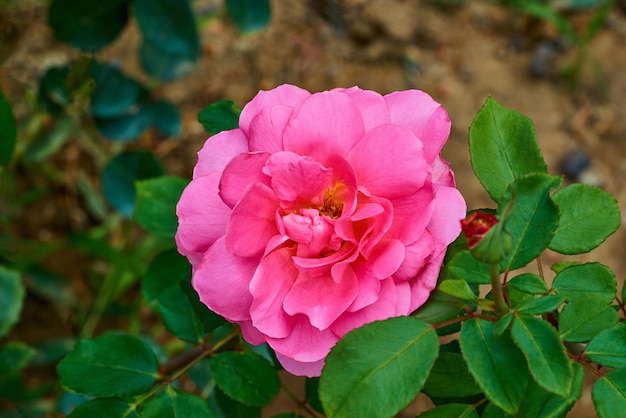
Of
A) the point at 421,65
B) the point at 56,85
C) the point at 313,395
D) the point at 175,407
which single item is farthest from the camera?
the point at 421,65

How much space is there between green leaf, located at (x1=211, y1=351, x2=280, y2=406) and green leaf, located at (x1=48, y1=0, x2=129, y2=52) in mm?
747

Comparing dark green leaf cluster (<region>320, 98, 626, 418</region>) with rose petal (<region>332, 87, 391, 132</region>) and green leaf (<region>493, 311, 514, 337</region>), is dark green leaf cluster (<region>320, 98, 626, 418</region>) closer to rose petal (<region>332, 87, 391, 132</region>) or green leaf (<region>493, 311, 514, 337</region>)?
green leaf (<region>493, 311, 514, 337</region>)

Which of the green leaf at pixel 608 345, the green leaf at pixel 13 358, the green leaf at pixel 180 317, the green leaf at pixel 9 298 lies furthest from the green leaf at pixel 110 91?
the green leaf at pixel 608 345

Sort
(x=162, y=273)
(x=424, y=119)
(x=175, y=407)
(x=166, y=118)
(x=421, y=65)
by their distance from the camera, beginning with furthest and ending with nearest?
(x=421, y=65)
(x=166, y=118)
(x=162, y=273)
(x=175, y=407)
(x=424, y=119)

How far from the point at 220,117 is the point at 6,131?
363 mm

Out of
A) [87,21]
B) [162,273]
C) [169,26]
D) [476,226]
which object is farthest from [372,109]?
[87,21]

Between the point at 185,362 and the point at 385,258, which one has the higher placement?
the point at 385,258

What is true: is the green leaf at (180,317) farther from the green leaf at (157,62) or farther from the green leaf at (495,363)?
the green leaf at (157,62)

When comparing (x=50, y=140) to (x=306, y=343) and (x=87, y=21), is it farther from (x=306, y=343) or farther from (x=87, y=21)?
(x=306, y=343)

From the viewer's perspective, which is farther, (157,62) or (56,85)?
(157,62)

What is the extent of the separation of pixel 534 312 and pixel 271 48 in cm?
163

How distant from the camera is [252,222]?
641mm

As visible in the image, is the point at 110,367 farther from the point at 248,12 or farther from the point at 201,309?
the point at 248,12

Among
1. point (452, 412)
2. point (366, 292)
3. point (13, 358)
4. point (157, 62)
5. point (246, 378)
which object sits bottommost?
point (13, 358)
